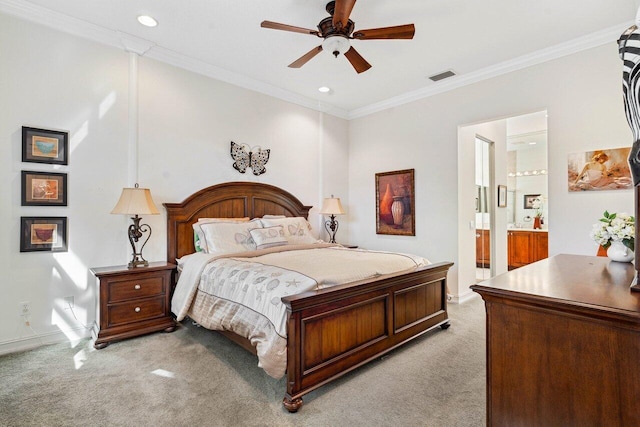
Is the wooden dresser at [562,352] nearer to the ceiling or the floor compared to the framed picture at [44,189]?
nearer to the floor

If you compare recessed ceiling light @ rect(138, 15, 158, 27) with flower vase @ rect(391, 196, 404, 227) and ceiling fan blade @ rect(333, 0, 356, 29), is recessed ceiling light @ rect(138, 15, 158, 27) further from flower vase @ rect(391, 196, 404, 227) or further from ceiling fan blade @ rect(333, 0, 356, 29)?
flower vase @ rect(391, 196, 404, 227)

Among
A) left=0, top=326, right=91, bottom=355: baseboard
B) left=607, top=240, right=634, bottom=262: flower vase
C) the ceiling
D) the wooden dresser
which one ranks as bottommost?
left=0, top=326, right=91, bottom=355: baseboard

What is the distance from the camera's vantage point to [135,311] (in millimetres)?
3023

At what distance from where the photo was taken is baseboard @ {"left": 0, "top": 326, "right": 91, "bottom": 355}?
9.03 ft

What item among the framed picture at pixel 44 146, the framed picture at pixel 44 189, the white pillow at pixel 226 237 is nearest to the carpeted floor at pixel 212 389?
the white pillow at pixel 226 237

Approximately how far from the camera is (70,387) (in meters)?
2.21

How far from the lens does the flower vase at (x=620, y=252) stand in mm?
1791

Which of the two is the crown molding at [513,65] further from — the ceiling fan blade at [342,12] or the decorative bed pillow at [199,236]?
the decorative bed pillow at [199,236]

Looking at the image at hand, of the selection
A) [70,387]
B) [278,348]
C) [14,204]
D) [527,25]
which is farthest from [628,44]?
[14,204]

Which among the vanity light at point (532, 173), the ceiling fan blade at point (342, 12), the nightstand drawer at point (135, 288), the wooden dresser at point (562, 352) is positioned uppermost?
the ceiling fan blade at point (342, 12)

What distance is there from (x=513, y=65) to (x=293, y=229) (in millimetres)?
3325

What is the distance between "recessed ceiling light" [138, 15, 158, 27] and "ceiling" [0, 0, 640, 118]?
0.05 m

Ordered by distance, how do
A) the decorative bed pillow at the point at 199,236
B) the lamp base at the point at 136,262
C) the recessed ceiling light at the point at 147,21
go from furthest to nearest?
the decorative bed pillow at the point at 199,236 < the lamp base at the point at 136,262 < the recessed ceiling light at the point at 147,21

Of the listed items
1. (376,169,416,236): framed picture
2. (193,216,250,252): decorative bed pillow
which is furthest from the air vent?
(193,216,250,252): decorative bed pillow
